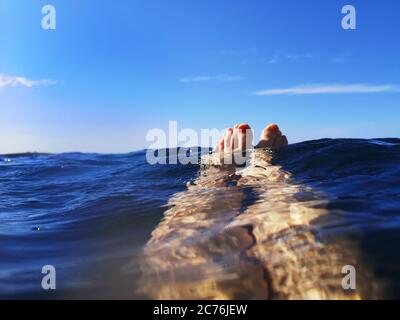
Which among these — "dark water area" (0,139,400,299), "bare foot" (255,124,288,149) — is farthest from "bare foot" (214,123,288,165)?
"dark water area" (0,139,400,299)

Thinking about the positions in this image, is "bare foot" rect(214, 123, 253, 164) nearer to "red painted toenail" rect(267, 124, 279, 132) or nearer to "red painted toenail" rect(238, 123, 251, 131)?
"red painted toenail" rect(238, 123, 251, 131)

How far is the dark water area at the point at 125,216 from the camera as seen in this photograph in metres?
2.70

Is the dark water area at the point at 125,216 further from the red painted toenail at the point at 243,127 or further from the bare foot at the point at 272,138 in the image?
the red painted toenail at the point at 243,127

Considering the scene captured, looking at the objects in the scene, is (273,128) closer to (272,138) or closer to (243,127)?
(272,138)

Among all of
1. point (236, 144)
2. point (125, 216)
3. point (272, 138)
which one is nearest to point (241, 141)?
point (236, 144)

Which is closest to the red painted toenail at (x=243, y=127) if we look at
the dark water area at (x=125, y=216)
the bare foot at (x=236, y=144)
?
the bare foot at (x=236, y=144)

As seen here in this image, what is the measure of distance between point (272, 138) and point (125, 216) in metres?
2.98

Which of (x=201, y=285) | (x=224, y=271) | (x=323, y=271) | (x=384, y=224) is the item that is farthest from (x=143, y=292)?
(x=384, y=224)

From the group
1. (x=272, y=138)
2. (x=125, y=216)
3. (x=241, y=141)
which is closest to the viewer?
(x=125, y=216)

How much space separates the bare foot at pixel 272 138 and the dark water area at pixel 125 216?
0.54 ft

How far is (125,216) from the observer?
4.34 meters

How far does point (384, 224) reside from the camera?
314 cm
